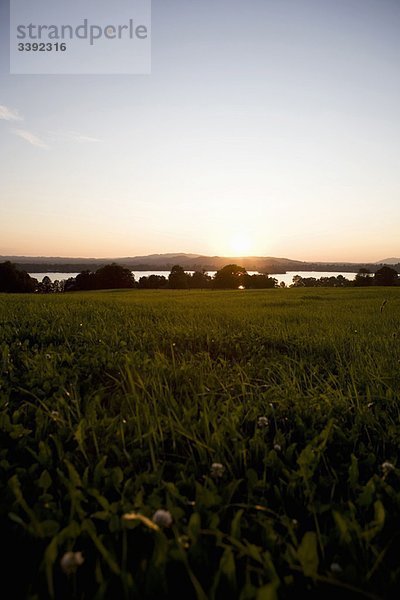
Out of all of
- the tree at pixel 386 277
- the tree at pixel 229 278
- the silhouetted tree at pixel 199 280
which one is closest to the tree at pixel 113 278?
the silhouetted tree at pixel 199 280

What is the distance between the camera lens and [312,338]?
577cm

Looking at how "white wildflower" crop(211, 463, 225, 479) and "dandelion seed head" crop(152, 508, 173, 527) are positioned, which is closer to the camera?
"dandelion seed head" crop(152, 508, 173, 527)

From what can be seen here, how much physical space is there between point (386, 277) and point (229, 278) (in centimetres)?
1960

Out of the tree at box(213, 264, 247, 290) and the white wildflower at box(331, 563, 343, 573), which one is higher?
the tree at box(213, 264, 247, 290)

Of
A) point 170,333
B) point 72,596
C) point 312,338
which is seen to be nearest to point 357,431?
point 72,596

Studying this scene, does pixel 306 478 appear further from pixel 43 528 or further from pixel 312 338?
pixel 312 338

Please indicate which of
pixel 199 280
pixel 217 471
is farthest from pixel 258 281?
pixel 217 471

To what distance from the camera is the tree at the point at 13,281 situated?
5397cm

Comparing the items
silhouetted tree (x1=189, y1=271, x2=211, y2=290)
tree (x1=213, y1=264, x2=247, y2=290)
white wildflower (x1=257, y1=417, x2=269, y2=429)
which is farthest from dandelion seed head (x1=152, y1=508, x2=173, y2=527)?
silhouetted tree (x1=189, y1=271, x2=211, y2=290)

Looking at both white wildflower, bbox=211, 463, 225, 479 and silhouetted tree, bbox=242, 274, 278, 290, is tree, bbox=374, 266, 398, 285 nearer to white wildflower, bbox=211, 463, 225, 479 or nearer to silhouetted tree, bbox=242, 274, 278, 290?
silhouetted tree, bbox=242, 274, 278, 290

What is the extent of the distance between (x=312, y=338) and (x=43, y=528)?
485 cm

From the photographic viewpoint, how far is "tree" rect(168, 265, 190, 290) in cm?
5562

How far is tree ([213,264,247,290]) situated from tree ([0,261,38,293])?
26.1 meters

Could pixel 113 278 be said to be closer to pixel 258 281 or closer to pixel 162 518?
pixel 258 281
